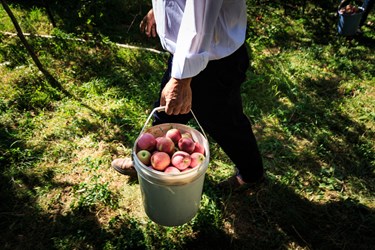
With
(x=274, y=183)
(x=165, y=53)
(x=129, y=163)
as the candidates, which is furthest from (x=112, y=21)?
(x=274, y=183)

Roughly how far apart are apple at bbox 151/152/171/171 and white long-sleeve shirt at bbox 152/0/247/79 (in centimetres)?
49

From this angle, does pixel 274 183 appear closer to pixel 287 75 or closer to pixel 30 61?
pixel 287 75

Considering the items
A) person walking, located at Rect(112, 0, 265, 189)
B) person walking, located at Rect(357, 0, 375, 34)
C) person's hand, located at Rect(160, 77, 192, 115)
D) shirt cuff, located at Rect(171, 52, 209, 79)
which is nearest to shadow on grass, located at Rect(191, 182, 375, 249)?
person walking, located at Rect(112, 0, 265, 189)

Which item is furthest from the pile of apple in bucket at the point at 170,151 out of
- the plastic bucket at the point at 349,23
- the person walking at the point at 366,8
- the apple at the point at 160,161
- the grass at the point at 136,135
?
the person walking at the point at 366,8

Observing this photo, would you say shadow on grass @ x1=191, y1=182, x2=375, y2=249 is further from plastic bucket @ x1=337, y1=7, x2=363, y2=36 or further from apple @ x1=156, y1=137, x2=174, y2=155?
plastic bucket @ x1=337, y1=7, x2=363, y2=36

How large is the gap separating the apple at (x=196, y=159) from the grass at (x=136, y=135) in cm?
72

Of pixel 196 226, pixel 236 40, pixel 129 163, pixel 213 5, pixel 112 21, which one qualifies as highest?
pixel 213 5

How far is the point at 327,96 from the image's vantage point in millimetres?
3684

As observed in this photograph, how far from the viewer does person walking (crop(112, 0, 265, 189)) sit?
4.91ft

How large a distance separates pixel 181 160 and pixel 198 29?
738 mm

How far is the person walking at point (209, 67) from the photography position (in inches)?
58.9

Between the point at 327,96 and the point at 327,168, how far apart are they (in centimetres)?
116

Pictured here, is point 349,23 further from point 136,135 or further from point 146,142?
point 146,142

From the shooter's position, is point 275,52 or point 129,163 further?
point 275,52
